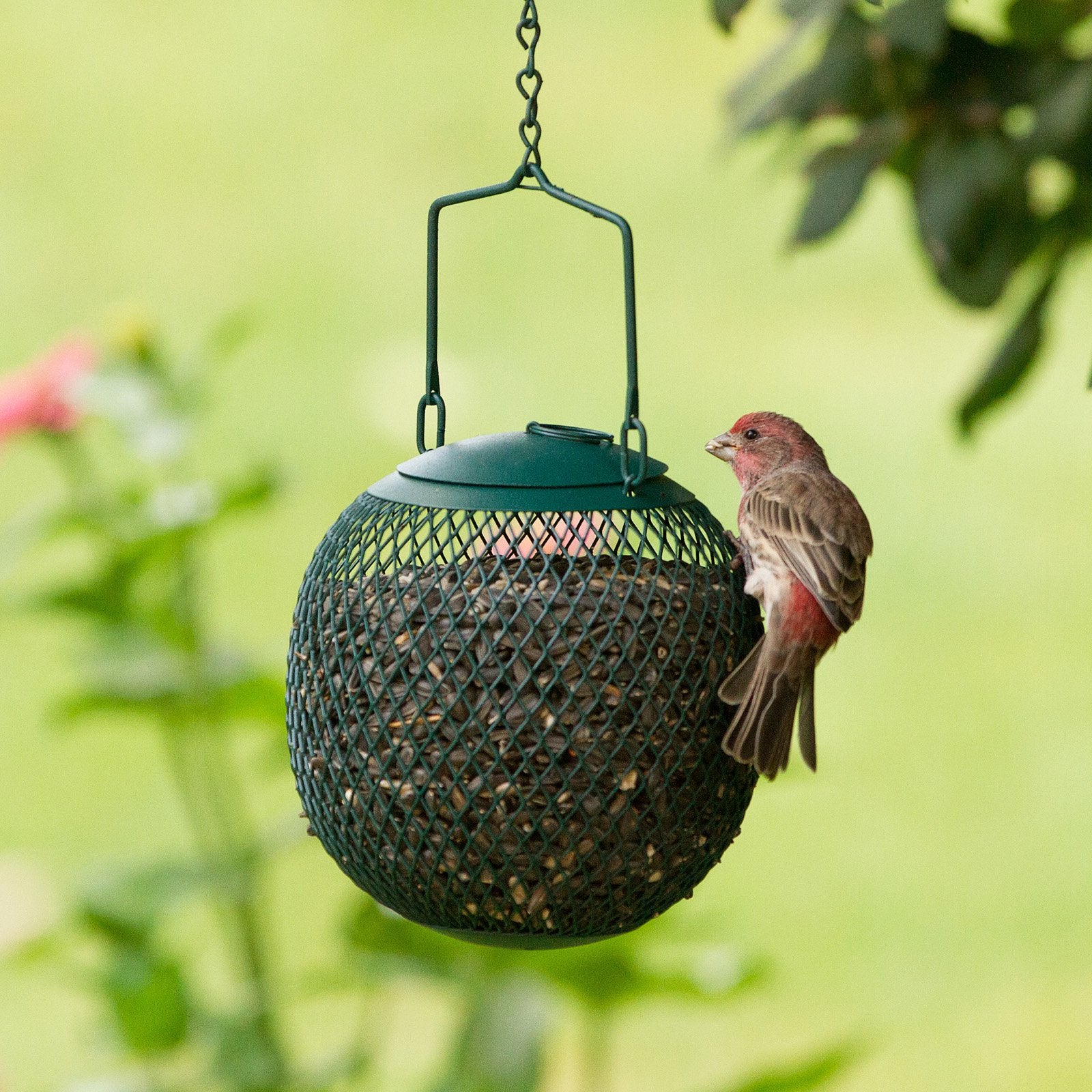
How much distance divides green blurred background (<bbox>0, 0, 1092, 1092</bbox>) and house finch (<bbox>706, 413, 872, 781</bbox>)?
1113 mm

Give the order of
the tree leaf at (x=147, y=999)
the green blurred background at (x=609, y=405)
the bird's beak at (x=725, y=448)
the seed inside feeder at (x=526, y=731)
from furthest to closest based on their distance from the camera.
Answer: the green blurred background at (x=609, y=405) → the tree leaf at (x=147, y=999) → the bird's beak at (x=725, y=448) → the seed inside feeder at (x=526, y=731)

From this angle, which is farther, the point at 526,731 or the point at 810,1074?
the point at 810,1074

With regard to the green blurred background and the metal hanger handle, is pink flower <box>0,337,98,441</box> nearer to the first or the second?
the green blurred background

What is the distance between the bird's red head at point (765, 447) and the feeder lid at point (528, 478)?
17.7 inches

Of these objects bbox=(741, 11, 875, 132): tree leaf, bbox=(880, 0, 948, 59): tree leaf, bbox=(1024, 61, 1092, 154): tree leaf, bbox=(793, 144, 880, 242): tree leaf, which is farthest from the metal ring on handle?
bbox=(1024, 61, 1092, 154): tree leaf

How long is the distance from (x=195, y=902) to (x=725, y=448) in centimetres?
207

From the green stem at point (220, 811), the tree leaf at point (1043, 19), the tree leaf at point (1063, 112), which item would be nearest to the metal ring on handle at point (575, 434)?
the tree leaf at point (1063, 112)

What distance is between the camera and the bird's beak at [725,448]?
3.46 m

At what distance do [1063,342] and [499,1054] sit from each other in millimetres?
5185

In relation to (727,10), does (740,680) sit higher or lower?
lower

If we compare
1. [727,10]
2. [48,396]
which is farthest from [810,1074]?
[727,10]

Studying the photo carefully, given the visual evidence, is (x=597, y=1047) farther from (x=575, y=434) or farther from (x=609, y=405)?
(x=609, y=405)

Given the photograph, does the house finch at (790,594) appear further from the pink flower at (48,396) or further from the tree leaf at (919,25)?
the pink flower at (48,396)

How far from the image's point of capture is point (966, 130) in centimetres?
332
